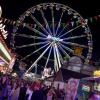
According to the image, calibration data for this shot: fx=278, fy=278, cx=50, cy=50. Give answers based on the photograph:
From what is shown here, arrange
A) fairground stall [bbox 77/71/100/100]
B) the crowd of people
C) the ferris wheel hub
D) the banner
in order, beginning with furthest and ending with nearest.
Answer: the ferris wheel hub
the banner
fairground stall [bbox 77/71/100/100]
the crowd of people

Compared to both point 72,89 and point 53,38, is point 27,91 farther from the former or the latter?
point 53,38

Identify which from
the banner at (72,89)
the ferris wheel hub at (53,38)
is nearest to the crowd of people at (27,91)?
the banner at (72,89)

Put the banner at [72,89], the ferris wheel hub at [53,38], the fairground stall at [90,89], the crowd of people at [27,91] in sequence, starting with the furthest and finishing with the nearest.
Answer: the ferris wheel hub at [53,38]
the banner at [72,89]
the fairground stall at [90,89]
the crowd of people at [27,91]

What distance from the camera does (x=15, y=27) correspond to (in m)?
22.4

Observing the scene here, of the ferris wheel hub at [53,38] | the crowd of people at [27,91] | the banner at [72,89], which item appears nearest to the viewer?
the crowd of people at [27,91]

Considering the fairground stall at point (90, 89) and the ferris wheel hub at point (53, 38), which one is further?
the ferris wheel hub at point (53, 38)

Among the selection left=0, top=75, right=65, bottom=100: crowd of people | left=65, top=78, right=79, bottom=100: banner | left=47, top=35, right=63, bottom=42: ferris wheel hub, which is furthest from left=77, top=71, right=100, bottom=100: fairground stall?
left=47, top=35, right=63, bottom=42: ferris wheel hub

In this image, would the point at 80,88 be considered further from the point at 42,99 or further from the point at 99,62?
the point at 99,62

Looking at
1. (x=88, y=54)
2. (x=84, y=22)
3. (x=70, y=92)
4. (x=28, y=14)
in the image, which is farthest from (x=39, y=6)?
(x=70, y=92)

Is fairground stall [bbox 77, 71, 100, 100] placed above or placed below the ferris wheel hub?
below

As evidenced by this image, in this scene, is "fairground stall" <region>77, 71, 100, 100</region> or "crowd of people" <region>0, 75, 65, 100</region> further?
"fairground stall" <region>77, 71, 100, 100</region>

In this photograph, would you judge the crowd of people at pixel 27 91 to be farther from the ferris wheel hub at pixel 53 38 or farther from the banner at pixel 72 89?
the ferris wheel hub at pixel 53 38

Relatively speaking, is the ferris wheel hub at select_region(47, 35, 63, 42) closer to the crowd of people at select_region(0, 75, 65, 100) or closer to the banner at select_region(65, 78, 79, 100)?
the crowd of people at select_region(0, 75, 65, 100)

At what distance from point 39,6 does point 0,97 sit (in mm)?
13777
